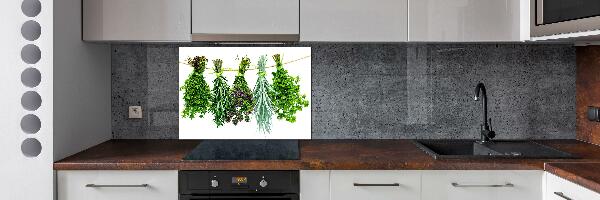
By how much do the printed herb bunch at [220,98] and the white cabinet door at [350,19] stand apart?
62 centimetres

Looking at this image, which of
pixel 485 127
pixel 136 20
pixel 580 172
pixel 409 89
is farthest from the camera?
pixel 409 89

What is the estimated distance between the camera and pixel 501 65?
122 inches

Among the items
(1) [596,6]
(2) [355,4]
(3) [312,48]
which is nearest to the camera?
(1) [596,6]

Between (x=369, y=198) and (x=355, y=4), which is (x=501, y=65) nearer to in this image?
(x=355, y=4)

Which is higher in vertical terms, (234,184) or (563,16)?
(563,16)

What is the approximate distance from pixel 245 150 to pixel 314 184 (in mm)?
437

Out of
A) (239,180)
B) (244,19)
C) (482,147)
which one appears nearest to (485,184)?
(482,147)

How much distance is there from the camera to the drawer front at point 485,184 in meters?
2.38

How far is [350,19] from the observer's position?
269 centimetres

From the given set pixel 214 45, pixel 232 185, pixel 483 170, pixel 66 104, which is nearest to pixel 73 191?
pixel 66 104

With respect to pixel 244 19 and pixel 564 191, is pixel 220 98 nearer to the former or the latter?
pixel 244 19
